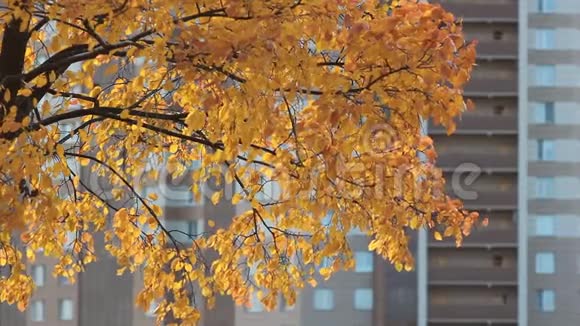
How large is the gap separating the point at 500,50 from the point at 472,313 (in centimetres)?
559

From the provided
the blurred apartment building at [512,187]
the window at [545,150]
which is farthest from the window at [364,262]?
the window at [545,150]

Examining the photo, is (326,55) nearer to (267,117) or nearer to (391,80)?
(391,80)

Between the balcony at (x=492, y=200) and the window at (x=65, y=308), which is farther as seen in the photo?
the balcony at (x=492, y=200)

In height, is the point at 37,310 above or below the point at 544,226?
below

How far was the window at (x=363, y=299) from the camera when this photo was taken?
19.8 metres

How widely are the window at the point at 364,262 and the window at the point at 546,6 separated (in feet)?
21.3

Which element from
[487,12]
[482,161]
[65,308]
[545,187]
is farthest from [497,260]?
[65,308]

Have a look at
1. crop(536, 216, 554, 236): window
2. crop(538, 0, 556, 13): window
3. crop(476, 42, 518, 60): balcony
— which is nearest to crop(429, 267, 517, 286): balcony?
crop(536, 216, 554, 236): window

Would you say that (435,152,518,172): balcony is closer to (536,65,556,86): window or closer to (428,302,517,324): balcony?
(536,65,556,86): window

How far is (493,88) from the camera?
21031 mm

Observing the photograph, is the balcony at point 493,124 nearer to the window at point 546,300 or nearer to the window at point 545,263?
the window at point 545,263

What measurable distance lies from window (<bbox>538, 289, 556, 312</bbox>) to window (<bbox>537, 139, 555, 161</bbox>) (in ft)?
9.13

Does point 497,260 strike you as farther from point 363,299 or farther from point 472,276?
point 363,299

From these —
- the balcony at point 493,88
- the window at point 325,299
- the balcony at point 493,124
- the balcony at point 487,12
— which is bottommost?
the window at point 325,299
